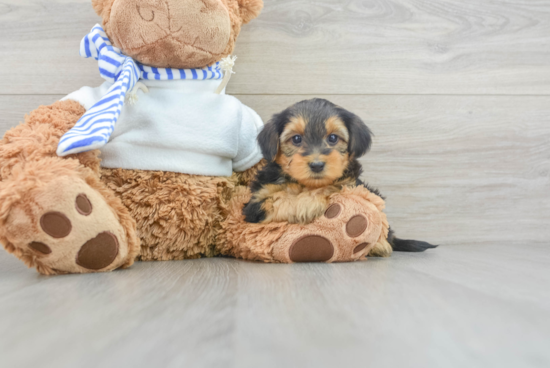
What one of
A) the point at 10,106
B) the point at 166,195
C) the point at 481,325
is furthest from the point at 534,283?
the point at 10,106

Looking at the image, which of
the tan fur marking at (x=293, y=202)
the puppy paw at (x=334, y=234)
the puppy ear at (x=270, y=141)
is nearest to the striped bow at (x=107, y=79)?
the puppy ear at (x=270, y=141)

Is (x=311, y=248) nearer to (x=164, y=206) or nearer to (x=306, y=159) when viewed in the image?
(x=306, y=159)

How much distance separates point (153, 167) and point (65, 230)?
369 mm

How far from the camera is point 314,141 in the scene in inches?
46.8

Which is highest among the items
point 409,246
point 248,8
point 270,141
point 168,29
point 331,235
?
point 248,8

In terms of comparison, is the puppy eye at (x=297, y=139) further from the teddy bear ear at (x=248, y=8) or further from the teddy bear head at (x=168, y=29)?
the teddy bear ear at (x=248, y=8)

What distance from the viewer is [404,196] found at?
5.75ft

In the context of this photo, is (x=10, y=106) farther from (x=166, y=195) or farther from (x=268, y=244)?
(x=268, y=244)

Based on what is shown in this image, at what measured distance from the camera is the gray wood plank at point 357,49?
1.63 m

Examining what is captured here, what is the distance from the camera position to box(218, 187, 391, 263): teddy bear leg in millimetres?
1156

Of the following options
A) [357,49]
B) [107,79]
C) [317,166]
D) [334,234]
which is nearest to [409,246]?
[334,234]

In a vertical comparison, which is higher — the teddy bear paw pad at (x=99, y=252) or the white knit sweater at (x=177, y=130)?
the white knit sweater at (x=177, y=130)

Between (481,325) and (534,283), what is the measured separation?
0.43 metres

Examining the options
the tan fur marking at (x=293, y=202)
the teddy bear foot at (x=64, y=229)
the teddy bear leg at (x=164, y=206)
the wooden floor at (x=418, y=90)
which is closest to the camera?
the teddy bear foot at (x=64, y=229)
